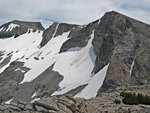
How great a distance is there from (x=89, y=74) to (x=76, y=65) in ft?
30.6

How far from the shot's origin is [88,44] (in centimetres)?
6078

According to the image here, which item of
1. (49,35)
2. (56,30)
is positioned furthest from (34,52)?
(56,30)

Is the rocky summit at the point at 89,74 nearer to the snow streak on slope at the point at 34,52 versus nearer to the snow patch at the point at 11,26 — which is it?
the snow streak on slope at the point at 34,52

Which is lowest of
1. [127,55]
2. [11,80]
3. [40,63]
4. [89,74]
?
[11,80]

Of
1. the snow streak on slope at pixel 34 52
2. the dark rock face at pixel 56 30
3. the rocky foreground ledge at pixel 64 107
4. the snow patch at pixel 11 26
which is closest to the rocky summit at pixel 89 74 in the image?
the rocky foreground ledge at pixel 64 107

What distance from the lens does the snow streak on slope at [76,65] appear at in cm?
4469

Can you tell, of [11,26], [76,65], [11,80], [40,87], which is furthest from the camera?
[11,26]

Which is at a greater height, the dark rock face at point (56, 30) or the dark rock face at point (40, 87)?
the dark rock face at point (56, 30)

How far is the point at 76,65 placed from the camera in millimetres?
53531

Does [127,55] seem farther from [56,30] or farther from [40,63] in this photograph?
[56,30]

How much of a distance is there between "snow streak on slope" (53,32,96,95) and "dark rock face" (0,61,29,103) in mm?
11014

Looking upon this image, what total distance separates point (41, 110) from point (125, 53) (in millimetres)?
20780

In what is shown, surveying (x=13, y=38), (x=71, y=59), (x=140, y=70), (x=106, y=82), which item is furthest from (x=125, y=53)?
(x=13, y=38)

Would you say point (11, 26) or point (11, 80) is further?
point (11, 26)
